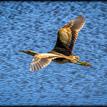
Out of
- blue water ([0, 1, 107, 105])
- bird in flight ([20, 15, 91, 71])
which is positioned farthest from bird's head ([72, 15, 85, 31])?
blue water ([0, 1, 107, 105])

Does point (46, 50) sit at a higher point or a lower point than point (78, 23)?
lower

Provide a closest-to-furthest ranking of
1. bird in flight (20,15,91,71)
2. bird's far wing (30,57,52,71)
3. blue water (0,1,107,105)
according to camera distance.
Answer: bird's far wing (30,57,52,71), bird in flight (20,15,91,71), blue water (0,1,107,105)

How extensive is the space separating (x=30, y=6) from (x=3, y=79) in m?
0.58

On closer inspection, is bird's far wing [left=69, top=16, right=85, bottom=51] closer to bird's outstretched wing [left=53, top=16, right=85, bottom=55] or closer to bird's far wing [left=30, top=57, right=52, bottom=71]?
bird's outstretched wing [left=53, top=16, right=85, bottom=55]

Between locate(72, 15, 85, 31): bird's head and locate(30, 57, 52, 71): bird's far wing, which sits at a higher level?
locate(72, 15, 85, 31): bird's head

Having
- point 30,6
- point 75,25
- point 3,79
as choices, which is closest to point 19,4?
point 30,6

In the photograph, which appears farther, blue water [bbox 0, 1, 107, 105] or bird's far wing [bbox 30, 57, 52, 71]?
blue water [bbox 0, 1, 107, 105]

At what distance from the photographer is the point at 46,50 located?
382 centimetres

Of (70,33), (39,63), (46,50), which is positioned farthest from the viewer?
(46,50)

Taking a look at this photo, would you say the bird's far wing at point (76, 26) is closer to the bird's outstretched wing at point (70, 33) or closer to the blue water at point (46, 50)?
the bird's outstretched wing at point (70, 33)

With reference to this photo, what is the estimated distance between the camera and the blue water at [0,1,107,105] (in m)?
3.76

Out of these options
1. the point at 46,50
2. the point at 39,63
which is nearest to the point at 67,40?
the point at 39,63

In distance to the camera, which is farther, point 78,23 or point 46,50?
point 46,50

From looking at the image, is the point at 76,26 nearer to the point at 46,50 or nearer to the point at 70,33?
the point at 70,33
